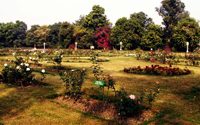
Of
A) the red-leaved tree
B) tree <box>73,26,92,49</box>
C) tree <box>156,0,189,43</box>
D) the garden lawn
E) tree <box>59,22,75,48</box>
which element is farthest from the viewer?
tree <box>59,22,75,48</box>

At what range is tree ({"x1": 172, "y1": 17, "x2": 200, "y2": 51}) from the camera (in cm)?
3441

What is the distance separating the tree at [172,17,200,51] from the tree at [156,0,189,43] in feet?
14.7

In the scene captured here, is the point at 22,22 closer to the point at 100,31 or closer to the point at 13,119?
the point at 100,31

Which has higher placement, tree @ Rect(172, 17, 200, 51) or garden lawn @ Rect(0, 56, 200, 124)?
tree @ Rect(172, 17, 200, 51)

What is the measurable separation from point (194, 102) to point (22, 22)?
72.8 m

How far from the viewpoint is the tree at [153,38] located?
38541 mm

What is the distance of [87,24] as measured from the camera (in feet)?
156

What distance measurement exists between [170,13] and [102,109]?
41684 mm

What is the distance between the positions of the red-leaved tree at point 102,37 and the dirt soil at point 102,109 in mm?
37931

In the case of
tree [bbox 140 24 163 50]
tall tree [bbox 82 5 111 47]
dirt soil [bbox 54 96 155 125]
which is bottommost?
dirt soil [bbox 54 96 155 125]

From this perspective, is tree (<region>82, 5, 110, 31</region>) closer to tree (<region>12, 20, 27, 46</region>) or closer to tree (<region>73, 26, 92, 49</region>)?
tree (<region>73, 26, 92, 49</region>)

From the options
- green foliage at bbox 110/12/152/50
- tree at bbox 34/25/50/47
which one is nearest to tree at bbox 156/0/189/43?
green foliage at bbox 110/12/152/50

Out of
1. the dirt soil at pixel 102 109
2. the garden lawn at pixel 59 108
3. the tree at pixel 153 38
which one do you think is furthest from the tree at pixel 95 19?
the dirt soil at pixel 102 109

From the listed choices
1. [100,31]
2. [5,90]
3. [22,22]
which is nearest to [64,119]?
[5,90]
